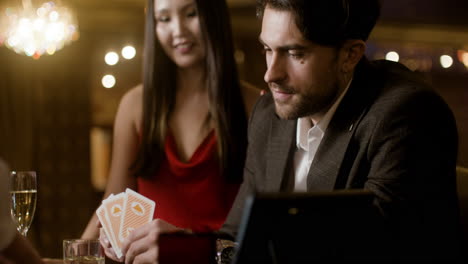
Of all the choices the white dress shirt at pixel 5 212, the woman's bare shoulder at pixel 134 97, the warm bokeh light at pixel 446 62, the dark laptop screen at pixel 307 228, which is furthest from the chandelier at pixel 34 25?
the warm bokeh light at pixel 446 62

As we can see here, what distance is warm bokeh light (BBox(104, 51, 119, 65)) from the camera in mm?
5883

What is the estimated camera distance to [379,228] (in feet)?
3.61

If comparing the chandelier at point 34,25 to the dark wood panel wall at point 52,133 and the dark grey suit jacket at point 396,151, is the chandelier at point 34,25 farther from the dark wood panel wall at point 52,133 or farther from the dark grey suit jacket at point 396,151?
the dark grey suit jacket at point 396,151

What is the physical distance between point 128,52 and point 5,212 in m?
5.05

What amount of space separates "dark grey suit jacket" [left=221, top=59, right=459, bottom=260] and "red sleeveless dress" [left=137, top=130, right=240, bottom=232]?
2.54 ft

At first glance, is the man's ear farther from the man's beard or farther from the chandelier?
the chandelier

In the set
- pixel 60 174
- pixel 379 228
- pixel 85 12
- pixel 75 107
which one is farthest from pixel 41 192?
pixel 379 228

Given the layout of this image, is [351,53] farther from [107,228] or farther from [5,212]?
[5,212]

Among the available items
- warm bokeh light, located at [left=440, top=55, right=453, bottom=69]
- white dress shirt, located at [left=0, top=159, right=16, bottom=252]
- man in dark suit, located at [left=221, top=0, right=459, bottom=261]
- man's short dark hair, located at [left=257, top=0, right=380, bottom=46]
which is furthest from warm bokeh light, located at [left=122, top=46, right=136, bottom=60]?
white dress shirt, located at [left=0, top=159, right=16, bottom=252]

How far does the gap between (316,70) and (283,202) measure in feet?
3.02

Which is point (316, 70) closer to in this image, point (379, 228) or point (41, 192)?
point (379, 228)

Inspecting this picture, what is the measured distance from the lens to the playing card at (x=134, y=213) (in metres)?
1.73

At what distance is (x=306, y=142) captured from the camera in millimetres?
2055

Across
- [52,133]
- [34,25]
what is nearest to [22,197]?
[34,25]
